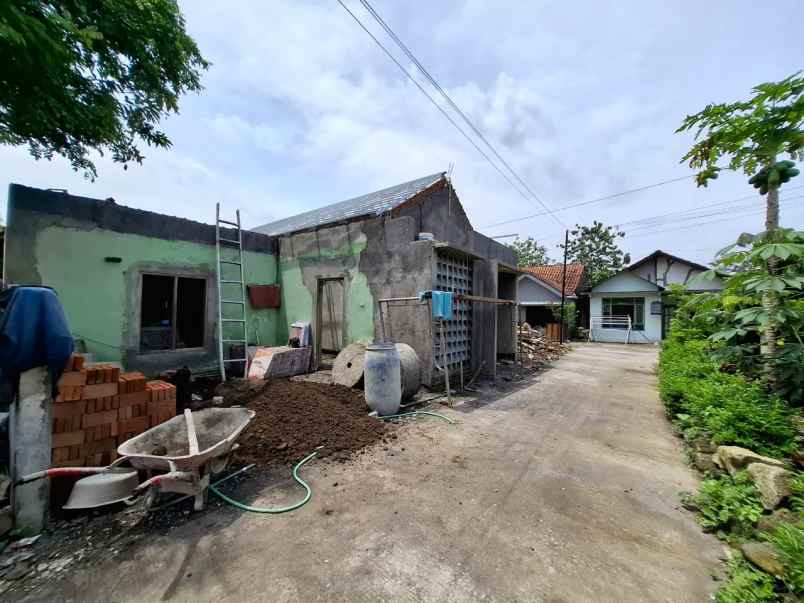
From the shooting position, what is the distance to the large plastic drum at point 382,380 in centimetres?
499

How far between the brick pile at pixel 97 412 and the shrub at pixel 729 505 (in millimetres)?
5037

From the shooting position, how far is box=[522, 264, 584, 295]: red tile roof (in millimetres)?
20016

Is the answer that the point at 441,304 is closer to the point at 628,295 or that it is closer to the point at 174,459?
the point at 174,459

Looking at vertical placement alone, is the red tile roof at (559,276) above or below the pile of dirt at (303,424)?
above

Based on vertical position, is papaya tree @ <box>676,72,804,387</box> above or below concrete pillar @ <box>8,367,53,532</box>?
above

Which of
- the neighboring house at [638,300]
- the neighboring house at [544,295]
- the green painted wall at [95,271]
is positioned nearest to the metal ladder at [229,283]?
the green painted wall at [95,271]

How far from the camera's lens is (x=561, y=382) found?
8.09m

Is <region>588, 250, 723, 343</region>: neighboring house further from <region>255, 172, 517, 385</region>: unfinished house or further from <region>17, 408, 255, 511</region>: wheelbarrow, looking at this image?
<region>17, 408, 255, 511</region>: wheelbarrow

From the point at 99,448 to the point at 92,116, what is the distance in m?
5.30

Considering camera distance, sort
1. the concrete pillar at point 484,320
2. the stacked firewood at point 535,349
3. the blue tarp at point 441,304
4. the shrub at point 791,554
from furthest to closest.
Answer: the stacked firewood at point 535,349 → the concrete pillar at point 484,320 → the blue tarp at point 441,304 → the shrub at point 791,554

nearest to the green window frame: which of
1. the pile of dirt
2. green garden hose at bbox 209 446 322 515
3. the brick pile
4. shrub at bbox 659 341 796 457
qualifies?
shrub at bbox 659 341 796 457

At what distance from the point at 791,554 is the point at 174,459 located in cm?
388

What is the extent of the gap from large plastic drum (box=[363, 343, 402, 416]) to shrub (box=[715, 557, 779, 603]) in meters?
3.76

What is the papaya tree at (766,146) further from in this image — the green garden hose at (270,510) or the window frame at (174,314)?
the window frame at (174,314)
